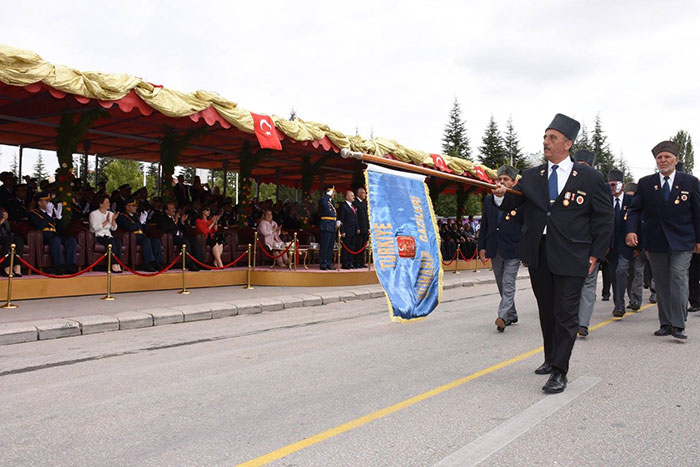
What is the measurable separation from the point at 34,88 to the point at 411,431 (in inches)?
343

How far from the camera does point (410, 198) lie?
6832 millimetres

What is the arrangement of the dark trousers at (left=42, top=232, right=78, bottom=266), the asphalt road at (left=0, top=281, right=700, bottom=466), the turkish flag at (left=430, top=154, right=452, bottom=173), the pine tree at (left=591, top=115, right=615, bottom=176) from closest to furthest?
1. the asphalt road at (left=0, top=281, right=700, bottom=466)
2. the dark trousers at (left=42, top=232, right=78, bottom=266)
3. the turkish flag at (left=430, top=154, right=452, bottom=173)
4. the pine tree at (left=591, top=115, right=615, bottom=176)

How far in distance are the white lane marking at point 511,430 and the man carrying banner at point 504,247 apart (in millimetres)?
2862

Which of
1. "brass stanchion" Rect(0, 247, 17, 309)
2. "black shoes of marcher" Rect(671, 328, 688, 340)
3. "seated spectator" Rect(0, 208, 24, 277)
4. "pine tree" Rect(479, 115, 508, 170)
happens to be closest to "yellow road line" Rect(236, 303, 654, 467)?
"black shoes of marcher" Rect(671, 328, 688, 340)

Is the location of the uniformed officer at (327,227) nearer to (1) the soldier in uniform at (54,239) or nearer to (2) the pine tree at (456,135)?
(1) the soldier in uniform at (54,239)

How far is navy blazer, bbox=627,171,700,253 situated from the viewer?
720cm

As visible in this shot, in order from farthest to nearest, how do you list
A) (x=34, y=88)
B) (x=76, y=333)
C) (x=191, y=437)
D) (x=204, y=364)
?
(x=34, y=88) < (x=76, y=333) < (x=204, y=364) < (x=191, y=437)

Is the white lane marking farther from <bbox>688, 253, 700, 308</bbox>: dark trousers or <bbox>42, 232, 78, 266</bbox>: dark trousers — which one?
<bbox>42, 232, 78, 266</bbox>: dark trousers

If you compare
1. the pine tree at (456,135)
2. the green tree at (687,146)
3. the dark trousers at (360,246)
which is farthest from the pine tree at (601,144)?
the dark trousers at (360,246)

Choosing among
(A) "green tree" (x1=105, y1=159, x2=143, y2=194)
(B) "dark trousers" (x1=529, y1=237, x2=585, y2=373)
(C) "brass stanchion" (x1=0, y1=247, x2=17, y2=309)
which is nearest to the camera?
(B) "dark trousers" (x1=529, y1=237, x2=585, y2=373)

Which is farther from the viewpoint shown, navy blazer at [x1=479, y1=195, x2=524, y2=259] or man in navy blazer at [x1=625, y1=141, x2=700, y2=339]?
navy blazer at [x1=479, y1=195, x2=524, y2=259]

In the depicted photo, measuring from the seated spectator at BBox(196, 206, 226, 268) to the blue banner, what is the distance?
7652 millimetres

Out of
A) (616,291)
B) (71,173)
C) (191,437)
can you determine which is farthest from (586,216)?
(71,173)

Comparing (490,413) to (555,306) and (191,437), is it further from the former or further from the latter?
(191,437)
